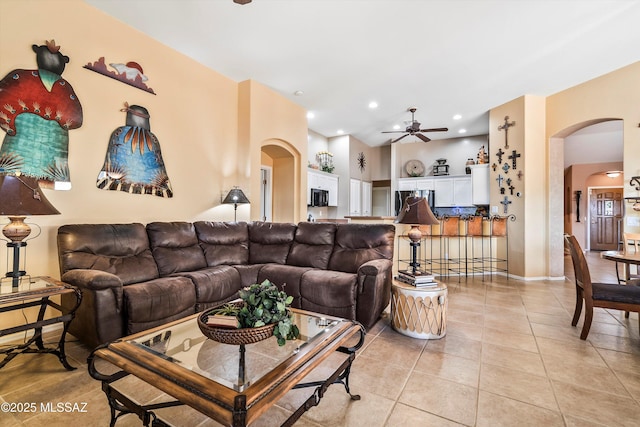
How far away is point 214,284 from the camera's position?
2.96 meters

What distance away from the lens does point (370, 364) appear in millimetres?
2199

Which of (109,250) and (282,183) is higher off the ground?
(282,183)

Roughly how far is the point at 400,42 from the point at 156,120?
3.30 m

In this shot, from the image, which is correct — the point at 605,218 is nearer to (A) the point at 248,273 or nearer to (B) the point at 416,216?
(B) the point at 416,216

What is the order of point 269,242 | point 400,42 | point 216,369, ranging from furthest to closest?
point 269,242 → point 400,42 → point 216,369

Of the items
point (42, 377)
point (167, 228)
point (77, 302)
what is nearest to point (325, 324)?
point (77, 302)

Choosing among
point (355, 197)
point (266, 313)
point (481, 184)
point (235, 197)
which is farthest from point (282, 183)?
point (266, 313)

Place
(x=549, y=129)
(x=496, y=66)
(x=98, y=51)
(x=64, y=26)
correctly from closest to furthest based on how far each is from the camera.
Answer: (x=64, y=26) → (x=98, y=51) → (x=496, y=66) → (x=549, y=129)

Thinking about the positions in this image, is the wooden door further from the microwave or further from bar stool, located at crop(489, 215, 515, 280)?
the microwave

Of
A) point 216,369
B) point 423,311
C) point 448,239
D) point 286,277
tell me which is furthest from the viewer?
point 448,239

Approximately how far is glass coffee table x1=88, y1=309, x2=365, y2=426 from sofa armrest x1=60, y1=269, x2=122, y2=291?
804 mm

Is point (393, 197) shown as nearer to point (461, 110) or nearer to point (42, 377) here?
point (461, 110)

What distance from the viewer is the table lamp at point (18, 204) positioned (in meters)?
1.97

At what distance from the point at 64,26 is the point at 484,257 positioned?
22.4 ft
